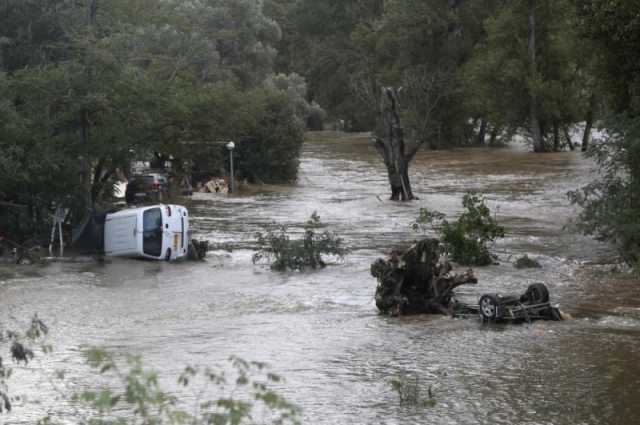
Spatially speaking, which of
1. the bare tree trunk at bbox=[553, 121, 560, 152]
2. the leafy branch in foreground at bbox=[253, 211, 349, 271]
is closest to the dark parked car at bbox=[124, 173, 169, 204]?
the leafy branch in foreground at bbox=[253, 211, 349, 271]

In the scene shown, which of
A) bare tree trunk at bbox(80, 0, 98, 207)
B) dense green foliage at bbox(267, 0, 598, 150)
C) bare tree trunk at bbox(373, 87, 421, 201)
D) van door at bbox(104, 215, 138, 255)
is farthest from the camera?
dense green foliage at bbox(267, 0, 598, 150)

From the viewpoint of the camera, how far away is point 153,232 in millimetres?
26312

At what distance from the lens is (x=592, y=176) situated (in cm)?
4756

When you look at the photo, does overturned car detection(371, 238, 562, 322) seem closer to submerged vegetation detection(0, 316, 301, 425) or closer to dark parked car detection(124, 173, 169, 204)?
submerged vegetation detection(0, 316, 301, 425)

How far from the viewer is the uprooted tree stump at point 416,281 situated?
61.5 feet

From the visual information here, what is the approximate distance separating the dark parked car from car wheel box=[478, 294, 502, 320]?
73.5ft

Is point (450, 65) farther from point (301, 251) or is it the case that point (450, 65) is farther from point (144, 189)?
point (301, 251)

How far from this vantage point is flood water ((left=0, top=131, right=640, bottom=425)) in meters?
12.9

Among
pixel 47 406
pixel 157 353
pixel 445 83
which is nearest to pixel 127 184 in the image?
pixel 157 353

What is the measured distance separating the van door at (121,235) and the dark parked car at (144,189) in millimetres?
10945

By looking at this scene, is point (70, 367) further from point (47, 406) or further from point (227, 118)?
point (227, 118)

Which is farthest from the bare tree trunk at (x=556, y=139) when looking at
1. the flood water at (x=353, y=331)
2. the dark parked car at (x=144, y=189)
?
the dark parked car at (x=144, y=189)

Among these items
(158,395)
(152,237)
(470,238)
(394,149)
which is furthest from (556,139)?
(158,395)

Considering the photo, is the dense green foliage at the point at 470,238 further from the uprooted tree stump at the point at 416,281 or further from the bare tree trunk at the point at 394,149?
the bare tree trunk at the point at 394,149
